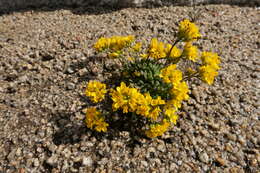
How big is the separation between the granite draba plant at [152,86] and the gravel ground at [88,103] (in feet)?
0.88

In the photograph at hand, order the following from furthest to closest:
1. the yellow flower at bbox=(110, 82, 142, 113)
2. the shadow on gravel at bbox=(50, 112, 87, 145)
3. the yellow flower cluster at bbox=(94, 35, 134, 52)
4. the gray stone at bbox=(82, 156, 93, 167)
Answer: the yellow flower cluster at bbox=(94, 35, 134, 52), the shadow on gravel at bbox=(50, 112, 87, 145), the gray stone at bbox=(82, 156, 93, 167), the yellow flower at bbox=(110, 82, 142, 113)

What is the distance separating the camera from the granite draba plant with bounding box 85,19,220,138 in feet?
7.76

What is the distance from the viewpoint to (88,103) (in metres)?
3.12

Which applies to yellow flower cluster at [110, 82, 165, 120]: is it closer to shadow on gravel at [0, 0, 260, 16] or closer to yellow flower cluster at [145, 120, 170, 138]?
yellow flower cluster at [145, 120, 170, 138]

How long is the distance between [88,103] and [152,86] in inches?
33.3

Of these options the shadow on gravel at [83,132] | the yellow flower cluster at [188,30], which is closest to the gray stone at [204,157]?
the shadow on gravel at [83,132]

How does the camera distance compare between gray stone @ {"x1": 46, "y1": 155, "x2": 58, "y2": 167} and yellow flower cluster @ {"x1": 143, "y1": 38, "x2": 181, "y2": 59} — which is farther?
yellow flower cluster @ {"x1": 143, "y1": 38, "x2": 181, "y2": 59}

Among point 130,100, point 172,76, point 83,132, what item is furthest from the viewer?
point 83,132

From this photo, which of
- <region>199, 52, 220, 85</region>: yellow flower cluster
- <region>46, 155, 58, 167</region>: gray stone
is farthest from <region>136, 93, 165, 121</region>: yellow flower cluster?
<region>46, 155, 58, 167</region>: gray stone

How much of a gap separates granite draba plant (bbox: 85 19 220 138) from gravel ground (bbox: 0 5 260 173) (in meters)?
0.27

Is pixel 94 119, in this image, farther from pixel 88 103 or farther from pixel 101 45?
pixel 101 45

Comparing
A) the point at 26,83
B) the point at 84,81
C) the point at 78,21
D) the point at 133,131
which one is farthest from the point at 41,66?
the point at 133,131

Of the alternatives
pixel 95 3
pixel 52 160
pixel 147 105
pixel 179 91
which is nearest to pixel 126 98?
pixel 147 105

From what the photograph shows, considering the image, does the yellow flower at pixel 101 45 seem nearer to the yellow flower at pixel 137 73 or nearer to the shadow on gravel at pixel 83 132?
the yellow flower at pixel 137 73
